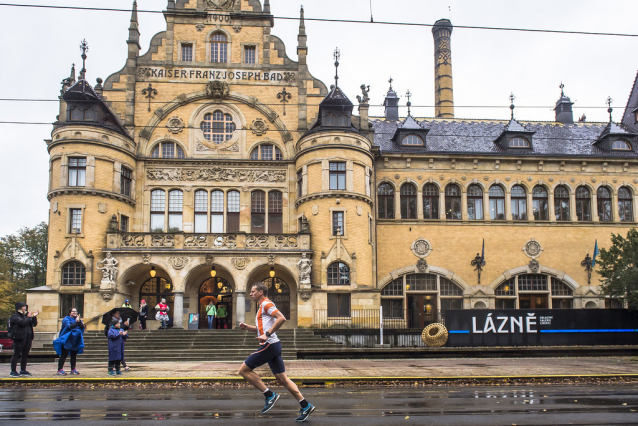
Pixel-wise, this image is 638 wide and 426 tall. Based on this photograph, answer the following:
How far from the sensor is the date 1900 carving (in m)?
31.2

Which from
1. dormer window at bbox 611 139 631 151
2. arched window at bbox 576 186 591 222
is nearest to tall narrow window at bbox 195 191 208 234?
arched window at bbox 576 186 591 222

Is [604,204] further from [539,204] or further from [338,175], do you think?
[338,175]

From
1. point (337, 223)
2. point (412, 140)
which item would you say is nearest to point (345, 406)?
point (337, 223)

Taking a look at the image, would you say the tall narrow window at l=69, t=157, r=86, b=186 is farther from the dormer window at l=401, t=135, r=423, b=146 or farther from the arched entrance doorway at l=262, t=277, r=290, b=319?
the dormer window at l=401, t=135, r=423, b=146

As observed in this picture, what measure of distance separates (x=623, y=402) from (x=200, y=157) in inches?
1000

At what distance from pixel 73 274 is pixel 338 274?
12.8 meters

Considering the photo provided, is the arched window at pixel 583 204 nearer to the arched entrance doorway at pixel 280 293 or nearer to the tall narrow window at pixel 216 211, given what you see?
the arched entrance doorway at pixel 280 293

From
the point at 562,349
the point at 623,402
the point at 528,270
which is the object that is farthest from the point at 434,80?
the point at 623,402

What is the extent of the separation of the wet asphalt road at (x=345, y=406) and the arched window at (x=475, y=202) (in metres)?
21.4

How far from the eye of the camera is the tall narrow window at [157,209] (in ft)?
102

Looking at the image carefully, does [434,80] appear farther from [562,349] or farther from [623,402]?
[623,402]

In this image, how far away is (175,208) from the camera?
102 ft

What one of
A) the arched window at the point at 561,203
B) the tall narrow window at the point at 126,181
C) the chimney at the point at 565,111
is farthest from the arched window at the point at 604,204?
the tall narrow window at the point at 126,181

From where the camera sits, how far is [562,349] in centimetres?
2136
